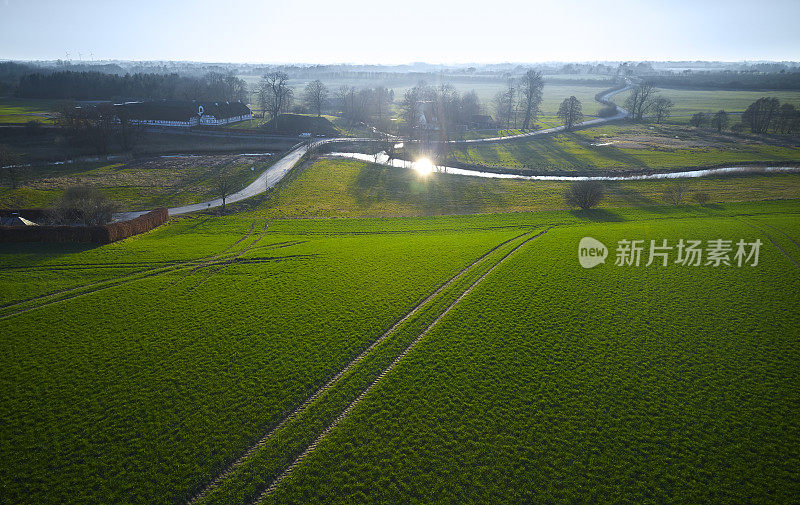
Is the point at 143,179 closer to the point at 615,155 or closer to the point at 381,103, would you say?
the point at 615,155

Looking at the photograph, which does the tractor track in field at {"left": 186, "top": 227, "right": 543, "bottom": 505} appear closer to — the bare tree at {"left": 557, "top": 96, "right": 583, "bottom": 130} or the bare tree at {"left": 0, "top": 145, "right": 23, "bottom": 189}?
the bare tree at {"left": 0, "top": 145, "right": 23, "bottom": 189}

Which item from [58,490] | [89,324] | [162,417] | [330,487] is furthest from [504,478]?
[89,324]

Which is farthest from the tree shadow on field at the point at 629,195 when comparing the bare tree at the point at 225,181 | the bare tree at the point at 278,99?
the bare tree at the point at 278,99

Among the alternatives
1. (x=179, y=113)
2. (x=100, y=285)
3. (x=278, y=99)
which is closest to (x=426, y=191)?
(x=100, y=285)

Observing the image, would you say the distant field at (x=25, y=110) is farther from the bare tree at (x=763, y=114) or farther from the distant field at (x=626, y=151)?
the bare tree at (x=763, y=114)

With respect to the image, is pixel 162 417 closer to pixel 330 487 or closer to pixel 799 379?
pixel 330 487

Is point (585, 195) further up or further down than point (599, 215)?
further up
